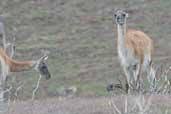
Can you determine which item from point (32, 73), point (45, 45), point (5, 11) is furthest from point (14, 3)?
point (32, 73)

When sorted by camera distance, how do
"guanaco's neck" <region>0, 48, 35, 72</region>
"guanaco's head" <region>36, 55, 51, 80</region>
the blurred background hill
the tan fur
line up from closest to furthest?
the tan fur
"guanaco's neck" <region>0, 48, 35, 72</region>
"guanaco's head" <region>36, 55, 51, 80</region>
the blurred background hill

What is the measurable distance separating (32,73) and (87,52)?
364 centimetres

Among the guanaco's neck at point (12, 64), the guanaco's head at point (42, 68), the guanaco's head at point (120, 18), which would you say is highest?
the guanaco's head at point (120, 18)

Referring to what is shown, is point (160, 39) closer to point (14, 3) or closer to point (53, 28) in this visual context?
point (53, 28)

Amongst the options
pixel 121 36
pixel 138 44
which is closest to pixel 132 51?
pixel 138 44

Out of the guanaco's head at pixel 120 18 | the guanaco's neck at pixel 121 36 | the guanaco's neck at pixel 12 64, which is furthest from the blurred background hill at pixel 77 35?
the guanaco's head at pixel 120 18

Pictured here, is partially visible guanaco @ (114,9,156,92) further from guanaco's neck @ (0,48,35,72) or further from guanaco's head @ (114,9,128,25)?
guanaco's neck @ (0,48,35,72)

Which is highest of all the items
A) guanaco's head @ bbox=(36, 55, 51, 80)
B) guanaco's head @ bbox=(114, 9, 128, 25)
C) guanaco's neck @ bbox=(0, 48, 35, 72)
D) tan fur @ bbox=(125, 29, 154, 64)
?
guanaco's head @ bbox=(114, 9, 128, 25)

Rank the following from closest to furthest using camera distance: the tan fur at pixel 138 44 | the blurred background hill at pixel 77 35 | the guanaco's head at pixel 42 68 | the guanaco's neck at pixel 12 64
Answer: the tan fur at pixel 138 44 → the guanaco's neck at pixel 12 64 → the guanaco's head at pixel 42 68 → the blurred background hill at pixel 77 35

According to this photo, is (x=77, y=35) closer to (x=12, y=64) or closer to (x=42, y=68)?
(x=42, y=68)

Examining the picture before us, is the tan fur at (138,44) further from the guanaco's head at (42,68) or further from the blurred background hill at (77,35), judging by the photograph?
the guanaco's head at (42,68)

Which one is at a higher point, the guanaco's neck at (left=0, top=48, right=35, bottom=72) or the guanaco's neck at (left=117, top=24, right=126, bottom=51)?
the guanaco's neck at (left=117, top=24, right=126, bottom=51)

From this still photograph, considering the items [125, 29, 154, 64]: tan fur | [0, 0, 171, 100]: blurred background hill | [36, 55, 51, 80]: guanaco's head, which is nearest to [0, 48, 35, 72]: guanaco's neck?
[36, 55, 51, 80]: guanaco's head

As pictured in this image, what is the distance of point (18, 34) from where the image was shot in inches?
1201
